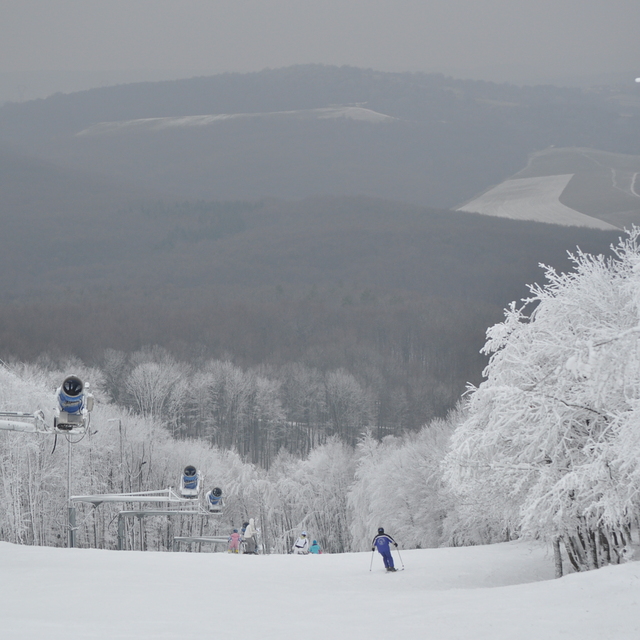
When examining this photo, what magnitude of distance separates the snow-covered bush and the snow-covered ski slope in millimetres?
3823

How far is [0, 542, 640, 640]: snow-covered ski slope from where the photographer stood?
1892cm

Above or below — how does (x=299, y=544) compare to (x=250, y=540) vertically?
below

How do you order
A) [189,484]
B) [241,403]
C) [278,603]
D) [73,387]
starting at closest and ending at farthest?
[73,387], [278,603], [189,484], [241,403]

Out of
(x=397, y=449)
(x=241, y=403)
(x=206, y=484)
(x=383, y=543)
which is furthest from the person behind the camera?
(x=241, y=403)

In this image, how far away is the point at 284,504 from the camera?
10131 centimetres

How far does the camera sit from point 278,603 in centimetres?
2306

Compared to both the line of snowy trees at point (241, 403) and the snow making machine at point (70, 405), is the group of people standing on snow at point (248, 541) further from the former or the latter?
the line of snowy trees at point (241, 403)

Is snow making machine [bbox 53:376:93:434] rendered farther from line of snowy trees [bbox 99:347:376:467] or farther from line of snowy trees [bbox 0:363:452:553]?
line of snowy trees [bbox 99:347:376:467]

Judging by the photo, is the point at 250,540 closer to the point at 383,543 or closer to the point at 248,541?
the point at 248,541

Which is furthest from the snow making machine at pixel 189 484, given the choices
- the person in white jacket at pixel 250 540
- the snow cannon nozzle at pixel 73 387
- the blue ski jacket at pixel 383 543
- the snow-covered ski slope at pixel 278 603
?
the snow cannon nozzle at pixel 73 387

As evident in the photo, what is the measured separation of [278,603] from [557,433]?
1073 centimetres

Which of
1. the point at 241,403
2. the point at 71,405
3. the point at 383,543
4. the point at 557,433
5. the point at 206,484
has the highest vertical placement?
the point at 241,403

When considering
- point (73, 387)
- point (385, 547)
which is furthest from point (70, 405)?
point (385, 547)

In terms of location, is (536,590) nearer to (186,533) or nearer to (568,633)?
(568,633)
